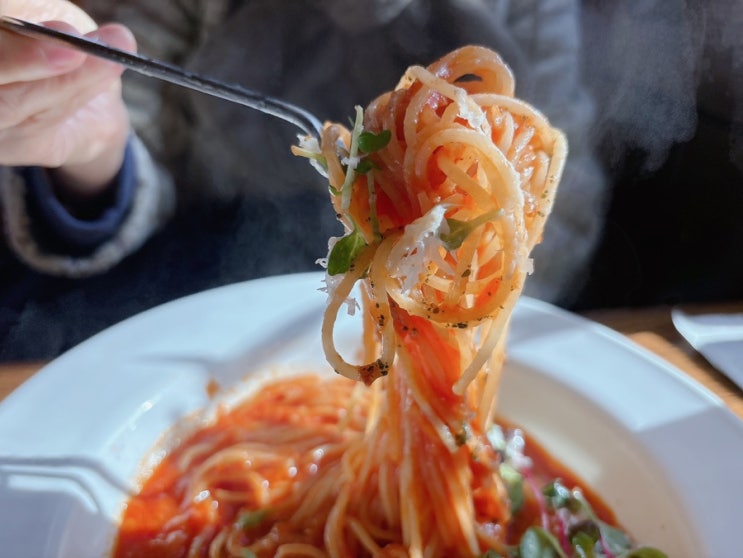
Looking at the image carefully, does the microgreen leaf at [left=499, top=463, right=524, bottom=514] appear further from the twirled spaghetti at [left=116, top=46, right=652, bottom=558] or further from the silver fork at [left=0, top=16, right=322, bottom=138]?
the silver fork at [left=0, top=16, right=322, bottom=138]

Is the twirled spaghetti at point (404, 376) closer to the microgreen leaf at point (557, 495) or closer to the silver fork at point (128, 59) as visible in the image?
the microgreen leaf at point (557, 495)

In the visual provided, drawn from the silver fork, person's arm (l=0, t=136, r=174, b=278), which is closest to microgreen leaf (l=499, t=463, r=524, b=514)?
the silver fork

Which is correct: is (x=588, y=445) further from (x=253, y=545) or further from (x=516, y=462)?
(x=253, y=545)

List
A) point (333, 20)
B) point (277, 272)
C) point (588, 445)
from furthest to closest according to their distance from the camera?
Result: point (277, 272)
point (333, 20)
point (588, 445)

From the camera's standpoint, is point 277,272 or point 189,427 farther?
point 277,272

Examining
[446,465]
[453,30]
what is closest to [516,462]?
Answer: [446,465]

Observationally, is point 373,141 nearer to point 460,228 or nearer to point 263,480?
point 460,228
